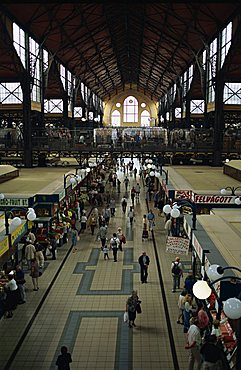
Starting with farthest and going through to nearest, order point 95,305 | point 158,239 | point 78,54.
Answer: point 78,54
point 158,239
point 95,305

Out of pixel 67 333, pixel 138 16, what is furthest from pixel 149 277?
pixel 138 16

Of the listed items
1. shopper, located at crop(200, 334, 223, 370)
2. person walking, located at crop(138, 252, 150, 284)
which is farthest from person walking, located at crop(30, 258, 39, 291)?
shopper, located at crop(200, 334, 223, 370)

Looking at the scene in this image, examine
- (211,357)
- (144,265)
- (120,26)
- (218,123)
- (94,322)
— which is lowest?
(94,322)

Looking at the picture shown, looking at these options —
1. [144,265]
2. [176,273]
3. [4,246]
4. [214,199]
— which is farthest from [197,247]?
[214,199]

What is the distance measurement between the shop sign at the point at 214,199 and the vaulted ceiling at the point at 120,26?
13935mm

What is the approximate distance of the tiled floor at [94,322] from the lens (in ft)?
31.1

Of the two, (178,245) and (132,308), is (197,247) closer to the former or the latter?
(178,245)

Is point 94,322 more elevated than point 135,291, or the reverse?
point 135,291

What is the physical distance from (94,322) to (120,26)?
33.1 meters

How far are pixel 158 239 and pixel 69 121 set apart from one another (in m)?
25.9

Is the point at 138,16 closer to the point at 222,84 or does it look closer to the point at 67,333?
the point at 222,84

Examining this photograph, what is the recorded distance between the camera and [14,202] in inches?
645

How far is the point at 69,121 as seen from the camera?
43.5 metres

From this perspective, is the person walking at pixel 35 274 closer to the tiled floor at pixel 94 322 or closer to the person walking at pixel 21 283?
the tiled floor at pixel 94 322
